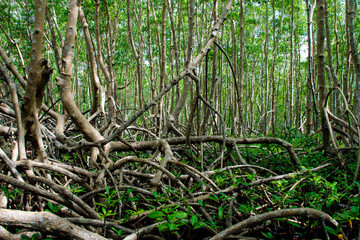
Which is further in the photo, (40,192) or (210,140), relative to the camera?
(210,140)

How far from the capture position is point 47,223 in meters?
1.14

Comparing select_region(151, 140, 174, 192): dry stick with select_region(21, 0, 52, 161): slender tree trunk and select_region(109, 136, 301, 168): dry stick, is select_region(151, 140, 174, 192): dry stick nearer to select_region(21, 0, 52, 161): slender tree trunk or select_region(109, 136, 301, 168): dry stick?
select_region(109, 136, 301, 168): dry stick

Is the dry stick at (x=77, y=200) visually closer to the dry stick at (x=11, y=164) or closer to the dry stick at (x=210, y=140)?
the dry stick at (x=11, y=164)

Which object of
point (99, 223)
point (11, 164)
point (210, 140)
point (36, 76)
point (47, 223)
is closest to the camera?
point (47, 223)

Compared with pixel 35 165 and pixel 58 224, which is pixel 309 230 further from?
pixel 35 165

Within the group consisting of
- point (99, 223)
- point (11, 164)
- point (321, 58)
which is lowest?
point (99, 223)

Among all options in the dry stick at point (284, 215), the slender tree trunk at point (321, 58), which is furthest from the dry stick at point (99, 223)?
the slender tree trunk at point (321, 58)

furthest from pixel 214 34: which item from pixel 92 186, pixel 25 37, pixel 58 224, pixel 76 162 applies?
pixel 25 37

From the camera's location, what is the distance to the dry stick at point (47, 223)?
3.67ft

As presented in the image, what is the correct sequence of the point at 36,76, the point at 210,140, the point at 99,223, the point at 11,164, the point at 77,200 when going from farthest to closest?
the point at 210,140 → the point at 36,76 → the point at 11,164 → the point at 77,200 → the point at 99,223

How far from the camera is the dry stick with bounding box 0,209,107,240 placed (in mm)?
1117

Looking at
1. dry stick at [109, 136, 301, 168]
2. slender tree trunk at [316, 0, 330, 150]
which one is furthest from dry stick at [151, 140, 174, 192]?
slender tree trunk at [316, 0, 330, 150]

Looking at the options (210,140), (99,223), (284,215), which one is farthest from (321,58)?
(99,223)

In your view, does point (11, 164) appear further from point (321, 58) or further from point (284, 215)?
point (321, 58)
